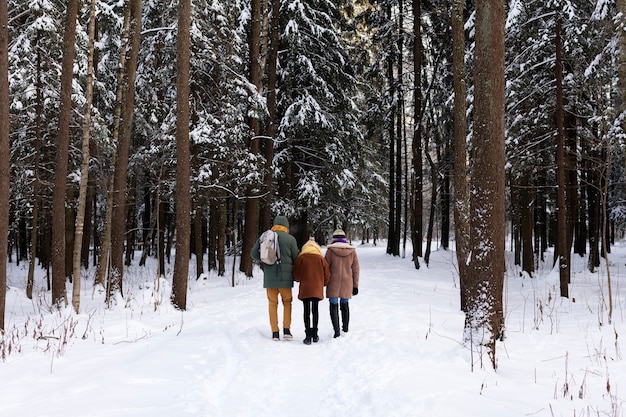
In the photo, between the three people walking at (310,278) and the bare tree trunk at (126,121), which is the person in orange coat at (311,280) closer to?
the three people walking at (310,278)

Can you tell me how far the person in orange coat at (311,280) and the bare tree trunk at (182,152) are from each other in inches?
174

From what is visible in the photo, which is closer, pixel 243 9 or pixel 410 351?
pixel 410 351

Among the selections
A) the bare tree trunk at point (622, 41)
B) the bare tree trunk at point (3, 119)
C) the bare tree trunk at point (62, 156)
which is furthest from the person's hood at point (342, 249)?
the bare tree trunk at point (62, 156)

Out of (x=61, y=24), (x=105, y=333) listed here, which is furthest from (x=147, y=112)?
(x=105, y=333)

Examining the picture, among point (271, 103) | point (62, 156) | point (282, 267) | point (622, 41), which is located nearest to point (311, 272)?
point (282, 267)

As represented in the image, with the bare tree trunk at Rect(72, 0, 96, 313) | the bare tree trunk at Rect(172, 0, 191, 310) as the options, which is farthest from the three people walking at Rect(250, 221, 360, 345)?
the bare tree trunk at Rect(72, 0, 96, 313)

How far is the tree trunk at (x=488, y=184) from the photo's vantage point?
5824 mm

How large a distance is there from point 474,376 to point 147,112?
1677cm

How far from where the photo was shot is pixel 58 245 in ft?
39.4

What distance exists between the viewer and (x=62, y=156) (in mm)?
11898

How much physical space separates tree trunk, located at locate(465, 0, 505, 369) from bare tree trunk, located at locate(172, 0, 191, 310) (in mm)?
7249

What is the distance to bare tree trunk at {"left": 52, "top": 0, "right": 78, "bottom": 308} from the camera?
448 inches

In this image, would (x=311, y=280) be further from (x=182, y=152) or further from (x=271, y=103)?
(x=271, y=103)

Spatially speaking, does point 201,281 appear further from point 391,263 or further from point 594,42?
point 594,42
